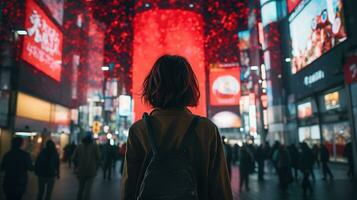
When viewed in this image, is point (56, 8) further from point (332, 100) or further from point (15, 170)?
point (15, 170)

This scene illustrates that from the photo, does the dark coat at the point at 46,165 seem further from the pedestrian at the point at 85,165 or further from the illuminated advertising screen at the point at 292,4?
the illuminated advertising screen at the point at 292,4

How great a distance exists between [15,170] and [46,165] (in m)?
1.26

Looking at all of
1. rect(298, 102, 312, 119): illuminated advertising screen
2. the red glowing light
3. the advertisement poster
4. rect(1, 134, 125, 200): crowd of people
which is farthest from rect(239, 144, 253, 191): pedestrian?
the advertisement poster

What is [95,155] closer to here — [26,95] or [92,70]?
[26,95]

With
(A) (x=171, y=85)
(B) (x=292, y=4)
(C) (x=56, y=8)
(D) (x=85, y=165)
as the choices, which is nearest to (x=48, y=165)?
(D) (x=85, y=165)

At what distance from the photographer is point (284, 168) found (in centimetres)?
1145

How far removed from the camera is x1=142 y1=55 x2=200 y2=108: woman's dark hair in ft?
5.66

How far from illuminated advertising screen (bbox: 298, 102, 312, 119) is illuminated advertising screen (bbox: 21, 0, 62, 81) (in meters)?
21.6

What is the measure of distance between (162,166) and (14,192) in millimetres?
5472

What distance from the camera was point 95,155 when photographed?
772 cm

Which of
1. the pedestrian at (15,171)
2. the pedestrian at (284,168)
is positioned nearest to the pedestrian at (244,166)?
the pedestrian at (284,168)

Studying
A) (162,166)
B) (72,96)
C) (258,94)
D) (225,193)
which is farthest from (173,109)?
(258,94)

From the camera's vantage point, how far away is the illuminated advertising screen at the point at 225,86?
98.3ft

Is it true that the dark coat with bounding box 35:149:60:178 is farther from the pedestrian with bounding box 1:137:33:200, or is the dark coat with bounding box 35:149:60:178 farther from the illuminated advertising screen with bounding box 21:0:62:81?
the illuminated advertising screen with bounding box 21:0:62:81
